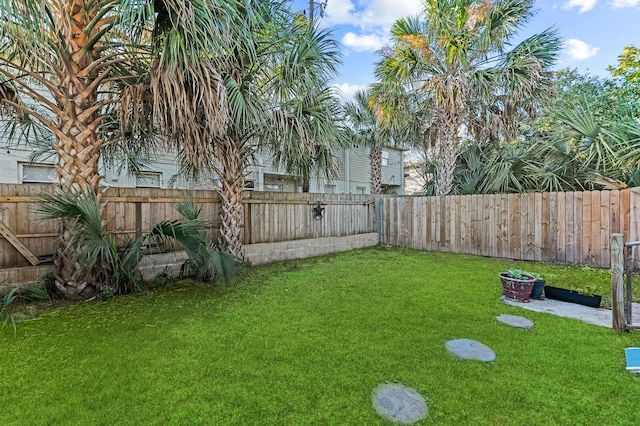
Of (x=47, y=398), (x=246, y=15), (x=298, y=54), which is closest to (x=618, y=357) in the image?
(x=47, y=398)

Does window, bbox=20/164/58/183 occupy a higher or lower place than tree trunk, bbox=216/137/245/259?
higher

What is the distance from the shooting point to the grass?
1.79 m

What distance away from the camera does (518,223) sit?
6.60 metres

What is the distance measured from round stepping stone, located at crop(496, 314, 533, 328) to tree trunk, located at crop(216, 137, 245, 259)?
13.5 ft

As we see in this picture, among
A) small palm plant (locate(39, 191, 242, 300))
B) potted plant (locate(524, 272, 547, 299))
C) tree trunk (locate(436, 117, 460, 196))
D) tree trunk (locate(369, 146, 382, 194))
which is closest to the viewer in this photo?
small palm plant (locate(39, 191, 242, 300))

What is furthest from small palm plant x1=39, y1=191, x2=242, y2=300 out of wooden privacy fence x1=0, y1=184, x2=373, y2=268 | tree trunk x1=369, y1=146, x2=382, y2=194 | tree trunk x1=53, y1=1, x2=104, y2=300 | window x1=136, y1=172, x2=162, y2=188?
tree trunk x1=369, y1=146, x2=382, y2=194

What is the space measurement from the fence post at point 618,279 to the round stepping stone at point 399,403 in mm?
2240

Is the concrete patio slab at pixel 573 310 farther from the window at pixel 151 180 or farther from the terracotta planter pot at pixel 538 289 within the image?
the window at pixel 151 180

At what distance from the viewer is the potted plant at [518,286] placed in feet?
12.1

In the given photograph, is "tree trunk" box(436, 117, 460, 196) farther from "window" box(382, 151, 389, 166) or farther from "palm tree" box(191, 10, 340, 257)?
"window" box(382, 151, 389, 166)

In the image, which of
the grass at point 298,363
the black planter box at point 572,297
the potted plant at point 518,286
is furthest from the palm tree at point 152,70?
the black planter box at point 572,297

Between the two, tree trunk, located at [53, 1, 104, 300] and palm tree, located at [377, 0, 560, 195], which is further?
palm tree, located at [377, 0, 560, 195]

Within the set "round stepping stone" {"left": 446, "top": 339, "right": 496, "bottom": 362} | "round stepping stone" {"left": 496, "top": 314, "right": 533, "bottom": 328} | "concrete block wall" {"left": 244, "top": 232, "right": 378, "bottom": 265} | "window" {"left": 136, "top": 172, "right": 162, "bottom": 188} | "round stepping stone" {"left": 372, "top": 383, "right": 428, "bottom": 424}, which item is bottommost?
"round stepping stone" {"left": 372, "top": 383, "right": 428, "bottom": 424}

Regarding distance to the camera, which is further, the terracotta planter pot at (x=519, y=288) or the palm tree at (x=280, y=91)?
the palm tree at (x=280, y=91)
